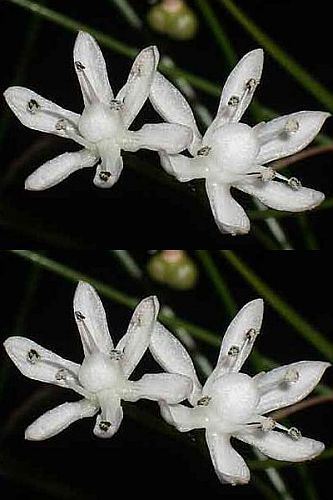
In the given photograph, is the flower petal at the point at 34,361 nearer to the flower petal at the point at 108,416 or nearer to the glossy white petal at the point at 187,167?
the flower petal at the point at 108,416

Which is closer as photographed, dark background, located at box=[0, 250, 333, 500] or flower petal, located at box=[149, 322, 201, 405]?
flower petal, located at box=[149, 322, 201, 405]

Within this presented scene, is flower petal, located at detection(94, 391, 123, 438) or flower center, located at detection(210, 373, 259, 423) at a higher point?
flower center, located at detection(210, 373, 259, 423)

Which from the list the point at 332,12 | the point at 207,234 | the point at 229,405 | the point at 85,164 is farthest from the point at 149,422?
the point at 332,12

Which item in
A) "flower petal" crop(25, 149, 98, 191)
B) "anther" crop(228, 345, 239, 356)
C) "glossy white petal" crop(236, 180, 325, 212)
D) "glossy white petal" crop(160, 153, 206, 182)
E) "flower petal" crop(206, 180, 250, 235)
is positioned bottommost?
"anther" crop(228, 345, 239, 356)

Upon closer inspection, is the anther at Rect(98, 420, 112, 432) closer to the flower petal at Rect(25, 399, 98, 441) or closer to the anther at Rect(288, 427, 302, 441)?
the flower petal at Rect(25, 399, 98, 441)

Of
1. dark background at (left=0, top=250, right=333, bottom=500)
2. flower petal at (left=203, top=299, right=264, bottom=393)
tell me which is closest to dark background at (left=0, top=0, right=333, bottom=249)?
dark background at (left=0, top=250, right=333, bottom=500)

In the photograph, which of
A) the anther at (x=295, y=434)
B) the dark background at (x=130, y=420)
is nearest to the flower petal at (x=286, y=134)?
the anther at (x=295, y=434)
